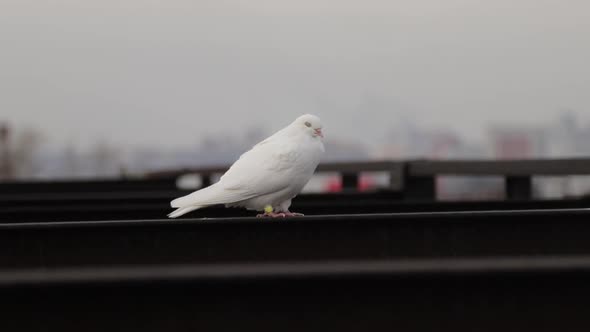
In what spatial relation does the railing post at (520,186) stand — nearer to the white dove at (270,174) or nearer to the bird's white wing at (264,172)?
the white dove at (270,174)

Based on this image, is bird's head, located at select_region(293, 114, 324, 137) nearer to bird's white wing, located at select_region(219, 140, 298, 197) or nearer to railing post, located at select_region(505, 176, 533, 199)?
bird's white wing, located at select_region(219, 140, 298, 197)

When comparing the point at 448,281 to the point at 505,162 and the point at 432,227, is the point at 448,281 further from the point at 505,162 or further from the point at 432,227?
the point at 505,162

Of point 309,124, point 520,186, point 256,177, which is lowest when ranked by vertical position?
point 520,186

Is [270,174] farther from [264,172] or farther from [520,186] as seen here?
[520,186]

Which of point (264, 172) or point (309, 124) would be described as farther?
point (309, 124)

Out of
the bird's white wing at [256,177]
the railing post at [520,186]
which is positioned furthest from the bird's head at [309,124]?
the railing post at [520,186]

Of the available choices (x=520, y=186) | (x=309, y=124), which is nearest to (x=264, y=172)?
(x=309, y=124)

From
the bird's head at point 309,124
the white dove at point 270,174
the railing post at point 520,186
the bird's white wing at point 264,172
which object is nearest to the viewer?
the white dove at point 270,174

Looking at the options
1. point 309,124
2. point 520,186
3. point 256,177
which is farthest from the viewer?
point 520,186
